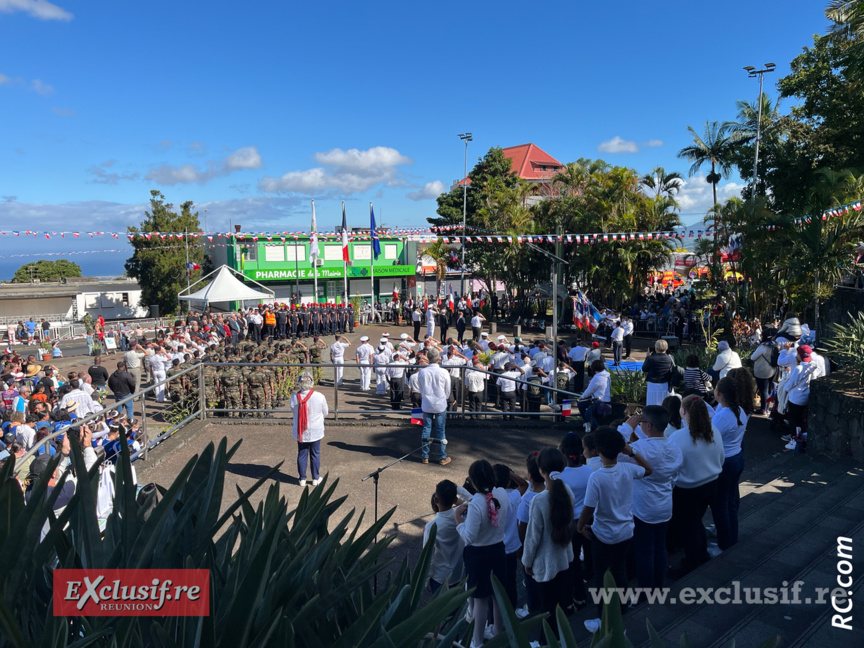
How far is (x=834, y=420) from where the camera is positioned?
7723mm

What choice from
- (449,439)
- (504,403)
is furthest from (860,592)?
(504,403)

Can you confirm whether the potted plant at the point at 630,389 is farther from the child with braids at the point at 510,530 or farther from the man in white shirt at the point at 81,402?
the man in white shirt at the point at 81,402

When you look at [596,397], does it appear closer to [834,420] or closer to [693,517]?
[834,420]

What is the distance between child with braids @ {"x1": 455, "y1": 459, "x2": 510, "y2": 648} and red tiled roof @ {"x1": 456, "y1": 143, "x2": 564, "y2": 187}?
68413mm

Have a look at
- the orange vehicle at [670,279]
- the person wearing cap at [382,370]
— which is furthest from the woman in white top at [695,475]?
the orange vehicle at [670,279]

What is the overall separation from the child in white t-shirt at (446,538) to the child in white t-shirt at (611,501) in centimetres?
91

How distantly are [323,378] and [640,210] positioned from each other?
19.1 meters

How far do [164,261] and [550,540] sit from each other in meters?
41.6

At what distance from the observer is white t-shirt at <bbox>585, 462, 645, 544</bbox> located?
169 inches

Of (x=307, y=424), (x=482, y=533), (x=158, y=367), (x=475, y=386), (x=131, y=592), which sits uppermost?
(x=131, y=592)

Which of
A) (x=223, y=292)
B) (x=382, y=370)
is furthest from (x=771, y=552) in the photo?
(x=223, y=292)

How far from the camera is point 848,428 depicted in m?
7.53

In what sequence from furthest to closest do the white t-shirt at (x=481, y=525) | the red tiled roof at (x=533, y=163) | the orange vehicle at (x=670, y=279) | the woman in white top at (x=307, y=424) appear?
the red tiled roof at (x=533, y=163), the orange vehicle at (x=670, y=279), the woman in white top at (x=307, y=424), the white t-shirt at (x=481, y=525)

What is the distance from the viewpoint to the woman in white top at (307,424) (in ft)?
23.7
